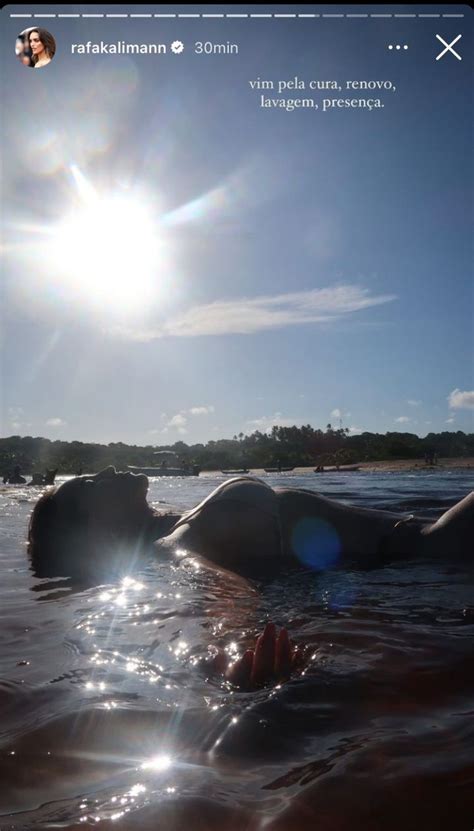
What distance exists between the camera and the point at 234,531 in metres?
3.78

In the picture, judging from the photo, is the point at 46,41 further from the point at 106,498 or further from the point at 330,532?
the point at 330,532

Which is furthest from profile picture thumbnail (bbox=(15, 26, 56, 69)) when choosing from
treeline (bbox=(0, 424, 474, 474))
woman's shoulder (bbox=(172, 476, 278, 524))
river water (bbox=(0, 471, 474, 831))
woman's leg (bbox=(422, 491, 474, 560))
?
treeline (bbox=(0, 424, 474, 474))

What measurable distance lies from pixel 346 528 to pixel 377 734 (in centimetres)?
262

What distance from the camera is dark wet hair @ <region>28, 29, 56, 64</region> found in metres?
3.05

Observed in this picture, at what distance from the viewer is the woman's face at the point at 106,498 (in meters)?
4.15

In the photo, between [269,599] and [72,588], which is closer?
[269,599]

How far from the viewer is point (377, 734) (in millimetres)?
1394

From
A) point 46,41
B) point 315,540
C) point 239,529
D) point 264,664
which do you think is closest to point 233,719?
point 264,664

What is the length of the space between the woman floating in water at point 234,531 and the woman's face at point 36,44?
2.88 meters

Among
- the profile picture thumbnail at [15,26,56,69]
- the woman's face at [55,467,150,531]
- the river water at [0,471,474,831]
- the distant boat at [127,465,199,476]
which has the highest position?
the profile picture thumbnail at [15,26,56,69]

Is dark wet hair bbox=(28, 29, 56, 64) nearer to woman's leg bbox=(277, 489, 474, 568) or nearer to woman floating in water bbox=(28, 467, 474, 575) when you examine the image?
woman floating in water bbox=(28, 467, 474, 575)

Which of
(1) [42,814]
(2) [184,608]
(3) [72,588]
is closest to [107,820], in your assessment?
(1) [42,814]

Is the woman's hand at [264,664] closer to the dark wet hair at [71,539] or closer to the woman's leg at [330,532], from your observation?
the woman's leg at [330,532]

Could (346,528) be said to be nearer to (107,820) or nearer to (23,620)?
(23,620)
